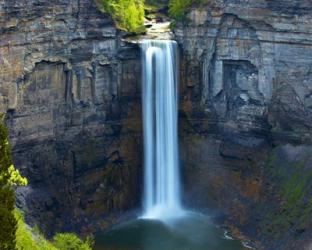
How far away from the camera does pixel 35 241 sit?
3519 cm

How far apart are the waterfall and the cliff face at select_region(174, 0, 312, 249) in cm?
124

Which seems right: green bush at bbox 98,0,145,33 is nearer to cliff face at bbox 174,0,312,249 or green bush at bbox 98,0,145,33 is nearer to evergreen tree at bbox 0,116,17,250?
cliff face at bbox 174,0,312,249

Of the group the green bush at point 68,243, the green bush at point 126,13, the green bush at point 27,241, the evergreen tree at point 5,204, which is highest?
the green bush at point 126,13

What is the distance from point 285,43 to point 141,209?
15.6 meters

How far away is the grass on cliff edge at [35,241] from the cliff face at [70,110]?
490 cm

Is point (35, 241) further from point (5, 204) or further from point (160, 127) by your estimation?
point (160, 127)

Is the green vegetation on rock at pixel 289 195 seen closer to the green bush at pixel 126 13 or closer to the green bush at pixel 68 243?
the green bush at pixel 68 243

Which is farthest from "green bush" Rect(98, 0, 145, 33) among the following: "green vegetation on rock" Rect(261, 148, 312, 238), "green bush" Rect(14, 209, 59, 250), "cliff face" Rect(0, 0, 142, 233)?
"green bush" Rect(14, 209, 59, 250)

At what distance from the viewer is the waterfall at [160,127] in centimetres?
5284

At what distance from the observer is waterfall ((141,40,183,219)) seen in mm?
52844

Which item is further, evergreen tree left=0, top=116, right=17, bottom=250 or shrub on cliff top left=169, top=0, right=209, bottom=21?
shrub on cliff top left=169, top=0, right=209, bottom=21

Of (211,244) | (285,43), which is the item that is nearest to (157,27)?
(285,43)

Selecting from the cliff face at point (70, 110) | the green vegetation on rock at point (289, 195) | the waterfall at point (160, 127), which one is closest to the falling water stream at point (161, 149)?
the waterfall at point (160, 127)

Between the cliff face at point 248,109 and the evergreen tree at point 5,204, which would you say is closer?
the evergreen tree at point 5,204
